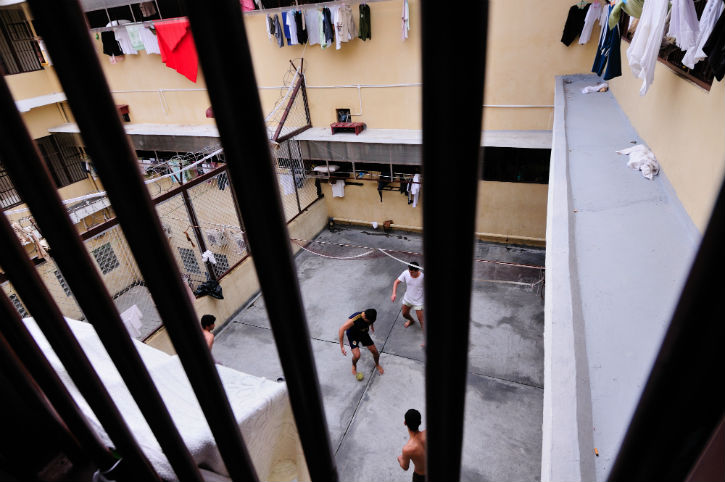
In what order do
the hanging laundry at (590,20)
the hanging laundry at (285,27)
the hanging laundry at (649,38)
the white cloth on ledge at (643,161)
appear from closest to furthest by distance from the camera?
the hanging laundry at (649,38)
the white cloth on ledge at (643,161)
the hanging laundry at (590,20)
the hanging laundry at (285,27)

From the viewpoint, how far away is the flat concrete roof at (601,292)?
62.1 inches

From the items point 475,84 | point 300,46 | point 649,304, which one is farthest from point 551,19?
point 475,84

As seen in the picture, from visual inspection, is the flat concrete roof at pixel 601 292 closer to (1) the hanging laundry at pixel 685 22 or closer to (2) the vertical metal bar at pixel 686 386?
(2) the vertical metal bar at pixel 686 386

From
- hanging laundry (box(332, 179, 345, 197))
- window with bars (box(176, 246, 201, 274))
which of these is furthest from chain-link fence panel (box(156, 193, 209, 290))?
hanging laundry (box(332, 179, 345, 197))

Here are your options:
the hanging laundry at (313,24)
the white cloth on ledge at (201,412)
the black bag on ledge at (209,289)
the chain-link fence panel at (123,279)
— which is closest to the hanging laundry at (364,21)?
the hanging laundry at (313,24)

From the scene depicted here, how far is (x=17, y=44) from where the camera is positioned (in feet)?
32.2

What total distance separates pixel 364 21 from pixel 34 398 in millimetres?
7949

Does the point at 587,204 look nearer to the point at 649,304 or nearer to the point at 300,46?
the point at 649,304

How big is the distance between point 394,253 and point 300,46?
4862 millimetres

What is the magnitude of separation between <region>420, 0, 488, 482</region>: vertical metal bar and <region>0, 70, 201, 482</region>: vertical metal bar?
0.35m

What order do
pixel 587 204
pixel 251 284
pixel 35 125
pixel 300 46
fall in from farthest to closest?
pixel 35 125
pixel 300 46
pixel 251 284
pixel 587 204

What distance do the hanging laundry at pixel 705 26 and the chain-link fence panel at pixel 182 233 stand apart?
607 centimetres

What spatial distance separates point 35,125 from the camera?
10.4 metres

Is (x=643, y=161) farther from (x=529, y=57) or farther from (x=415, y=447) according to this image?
(x=529, y=57)
